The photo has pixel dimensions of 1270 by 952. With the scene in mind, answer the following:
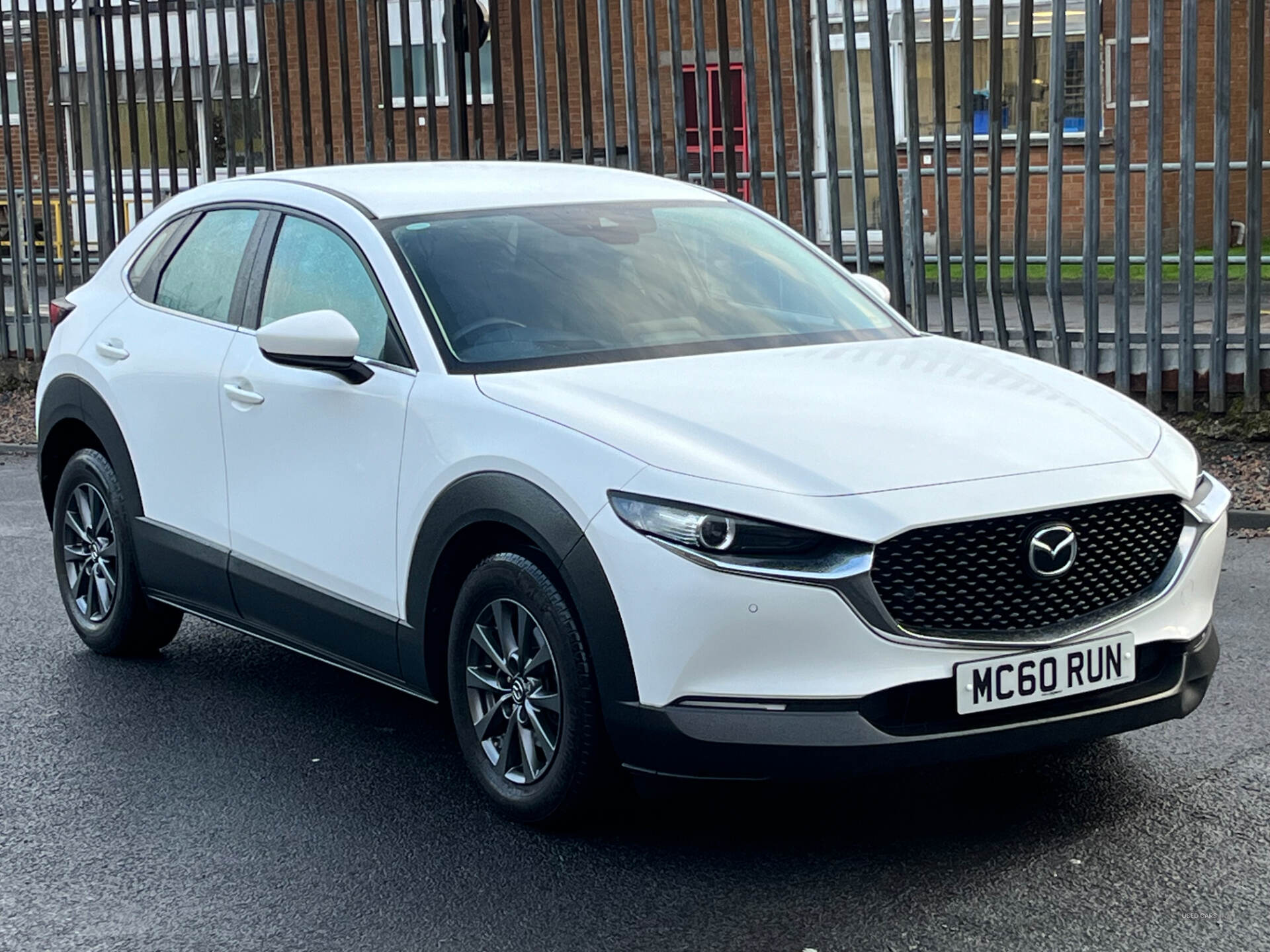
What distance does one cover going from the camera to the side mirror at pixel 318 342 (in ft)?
16.4

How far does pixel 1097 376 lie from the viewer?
10.1 m

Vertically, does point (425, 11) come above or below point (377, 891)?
above

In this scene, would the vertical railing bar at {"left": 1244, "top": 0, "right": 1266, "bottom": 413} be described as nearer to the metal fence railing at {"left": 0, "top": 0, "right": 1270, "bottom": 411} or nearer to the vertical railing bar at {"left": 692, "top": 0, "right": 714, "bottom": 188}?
the metal fence railing at {"left": 0, "top": 0, "right": 1270, "bottom": 411}

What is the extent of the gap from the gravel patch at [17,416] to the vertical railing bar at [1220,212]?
25.3 ft

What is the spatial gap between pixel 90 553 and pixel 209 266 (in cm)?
127

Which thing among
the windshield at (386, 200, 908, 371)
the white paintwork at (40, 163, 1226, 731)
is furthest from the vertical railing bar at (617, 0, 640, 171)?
the windshield at (386, 200, 908, 371)

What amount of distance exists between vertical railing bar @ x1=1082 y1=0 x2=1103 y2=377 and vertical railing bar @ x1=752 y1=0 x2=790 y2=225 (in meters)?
1.71

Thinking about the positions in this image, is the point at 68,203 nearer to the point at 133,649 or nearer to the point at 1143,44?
the point at 133,649

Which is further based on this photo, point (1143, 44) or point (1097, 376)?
point (1143, 44)

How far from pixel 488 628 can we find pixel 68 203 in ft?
34.2

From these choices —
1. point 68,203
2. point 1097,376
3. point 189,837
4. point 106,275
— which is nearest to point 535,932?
point 189,837

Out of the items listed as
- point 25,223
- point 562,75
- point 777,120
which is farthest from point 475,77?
point 25,223

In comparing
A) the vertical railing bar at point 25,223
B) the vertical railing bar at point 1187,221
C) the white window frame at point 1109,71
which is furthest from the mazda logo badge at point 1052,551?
the white window frame at point 1109,71

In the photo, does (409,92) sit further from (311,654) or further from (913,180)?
(311,654)
